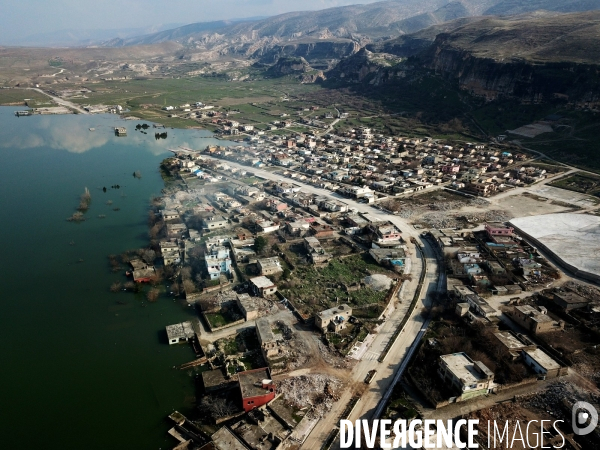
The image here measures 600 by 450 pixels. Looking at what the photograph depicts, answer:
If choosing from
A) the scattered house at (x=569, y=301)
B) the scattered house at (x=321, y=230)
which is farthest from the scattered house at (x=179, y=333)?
the scattered house at (x=569, y=301)

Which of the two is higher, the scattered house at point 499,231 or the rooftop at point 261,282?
the rooftop at point 261,282

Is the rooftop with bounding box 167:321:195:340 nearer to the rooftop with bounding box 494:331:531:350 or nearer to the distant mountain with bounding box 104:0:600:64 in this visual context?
the rooftop with bounding box 494:331:531:350

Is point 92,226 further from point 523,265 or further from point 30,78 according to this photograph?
point 30,78

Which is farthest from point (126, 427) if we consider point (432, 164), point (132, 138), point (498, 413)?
point (132, 138)

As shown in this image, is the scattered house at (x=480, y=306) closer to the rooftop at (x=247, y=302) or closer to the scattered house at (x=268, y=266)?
the scattered house at (x=268, y=266)


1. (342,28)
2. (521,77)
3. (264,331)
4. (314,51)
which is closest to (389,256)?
(264,331)
